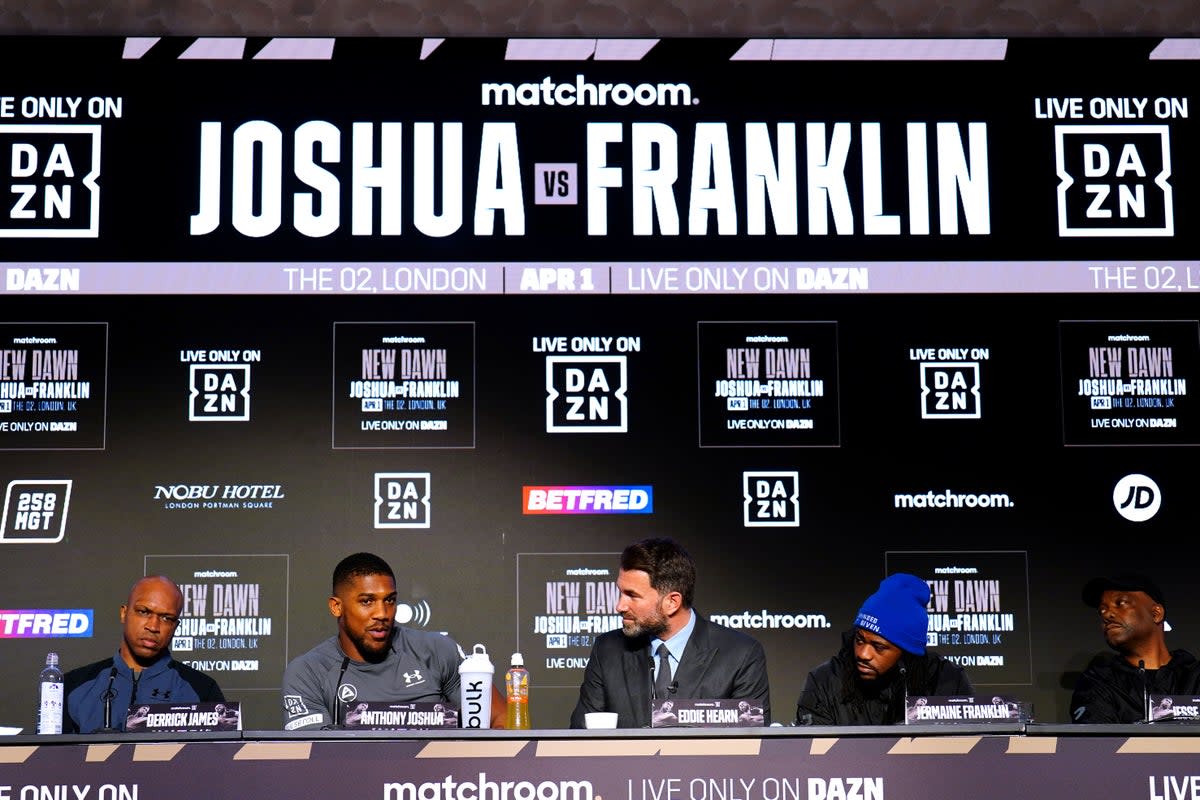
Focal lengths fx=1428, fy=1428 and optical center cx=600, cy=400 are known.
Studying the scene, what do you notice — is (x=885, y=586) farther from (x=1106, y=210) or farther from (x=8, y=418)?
(x=8, y=418)

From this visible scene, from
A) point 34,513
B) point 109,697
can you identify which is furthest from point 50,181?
point 109,697

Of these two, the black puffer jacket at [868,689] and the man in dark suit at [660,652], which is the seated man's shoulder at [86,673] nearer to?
the man in dark suit at [660,652]

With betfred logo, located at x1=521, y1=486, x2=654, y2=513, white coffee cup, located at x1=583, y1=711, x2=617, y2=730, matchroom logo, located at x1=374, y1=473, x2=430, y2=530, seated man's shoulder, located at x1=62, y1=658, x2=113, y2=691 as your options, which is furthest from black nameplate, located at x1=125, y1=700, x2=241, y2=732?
betfred logo, located at x1=521, y1=486, x2=654, y2=513

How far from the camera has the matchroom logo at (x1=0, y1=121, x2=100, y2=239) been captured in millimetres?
4801

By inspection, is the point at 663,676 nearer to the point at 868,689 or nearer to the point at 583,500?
the point at 868,689

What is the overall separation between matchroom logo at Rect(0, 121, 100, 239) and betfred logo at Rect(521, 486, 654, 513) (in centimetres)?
172

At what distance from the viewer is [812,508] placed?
4.75m

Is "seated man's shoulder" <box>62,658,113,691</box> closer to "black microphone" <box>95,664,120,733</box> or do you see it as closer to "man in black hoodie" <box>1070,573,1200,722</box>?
"black microphone" <box>95,664,120,733</box>

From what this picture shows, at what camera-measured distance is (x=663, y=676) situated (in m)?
3.85

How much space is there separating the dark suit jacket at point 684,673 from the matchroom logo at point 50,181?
7.65ft

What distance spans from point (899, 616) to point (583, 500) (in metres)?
1.26

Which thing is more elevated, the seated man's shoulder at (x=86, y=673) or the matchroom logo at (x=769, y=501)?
the matchroom logo at (x=769, y=501)

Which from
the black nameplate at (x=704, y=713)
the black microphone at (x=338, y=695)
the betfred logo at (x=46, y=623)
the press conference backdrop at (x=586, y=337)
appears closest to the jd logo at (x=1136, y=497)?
the press conference backdrop at (x=586, y=337)

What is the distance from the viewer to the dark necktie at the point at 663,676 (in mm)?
3816
